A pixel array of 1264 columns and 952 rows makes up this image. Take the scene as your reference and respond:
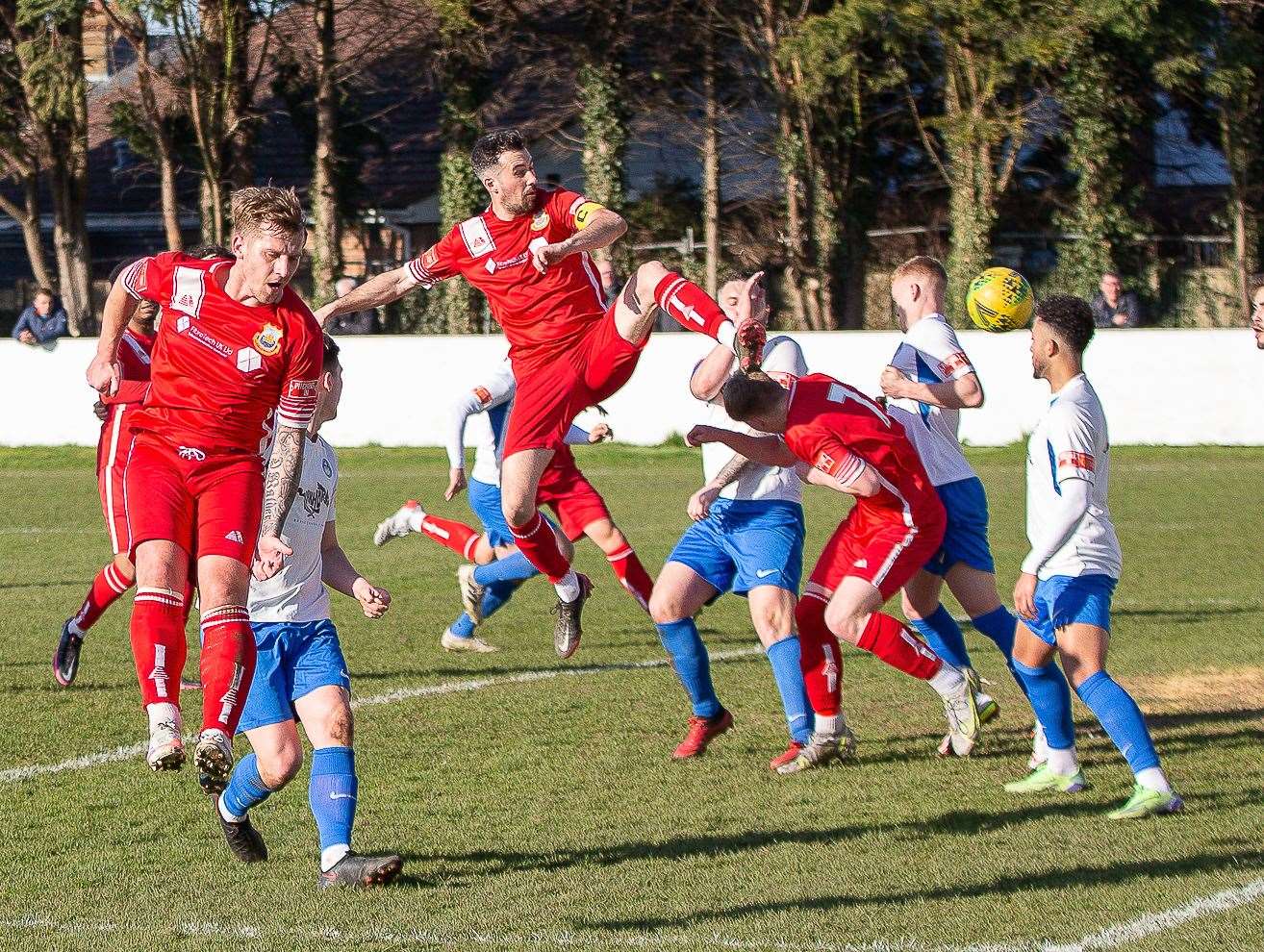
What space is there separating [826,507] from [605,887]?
39.3 feet

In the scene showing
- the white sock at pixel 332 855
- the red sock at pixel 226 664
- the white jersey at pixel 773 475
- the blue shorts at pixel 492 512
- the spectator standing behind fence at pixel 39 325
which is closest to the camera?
the red sock at pixel 226 664

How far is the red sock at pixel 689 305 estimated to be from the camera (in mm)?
7035

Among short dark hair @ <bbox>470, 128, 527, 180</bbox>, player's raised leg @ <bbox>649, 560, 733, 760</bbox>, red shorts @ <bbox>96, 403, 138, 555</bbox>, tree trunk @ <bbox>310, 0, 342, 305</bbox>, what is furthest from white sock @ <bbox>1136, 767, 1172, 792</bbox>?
tree trunk @ <bbox>310, 0, 342, 305</bbox>

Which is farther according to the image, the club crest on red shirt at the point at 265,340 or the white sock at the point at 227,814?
the club crest on red shirt at the point at 265,340

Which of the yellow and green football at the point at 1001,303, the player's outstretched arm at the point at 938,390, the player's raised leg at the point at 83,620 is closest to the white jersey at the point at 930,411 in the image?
the player's outstretched arm at the point at 938,390

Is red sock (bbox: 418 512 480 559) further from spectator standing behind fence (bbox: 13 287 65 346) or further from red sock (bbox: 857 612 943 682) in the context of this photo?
spectator standing behind fence (bbox: 13 287 65 346)

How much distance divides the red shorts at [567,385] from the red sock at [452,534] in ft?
6.87

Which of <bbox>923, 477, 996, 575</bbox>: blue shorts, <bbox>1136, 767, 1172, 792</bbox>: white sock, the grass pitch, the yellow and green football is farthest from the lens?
the yellow and green football

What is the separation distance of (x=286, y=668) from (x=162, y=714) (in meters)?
0.43

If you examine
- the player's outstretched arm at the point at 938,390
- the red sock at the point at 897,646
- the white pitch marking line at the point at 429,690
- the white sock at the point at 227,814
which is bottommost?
the white pitch marking line at the point at 429,690

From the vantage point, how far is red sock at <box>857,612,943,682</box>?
6.82m

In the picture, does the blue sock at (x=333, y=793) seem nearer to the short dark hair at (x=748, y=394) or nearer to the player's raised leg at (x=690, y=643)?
the short dark hair at (x=748, y=394)

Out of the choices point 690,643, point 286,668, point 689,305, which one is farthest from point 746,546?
point 286,668

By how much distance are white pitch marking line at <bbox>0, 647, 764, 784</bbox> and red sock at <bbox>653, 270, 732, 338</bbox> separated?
8.33 feet
